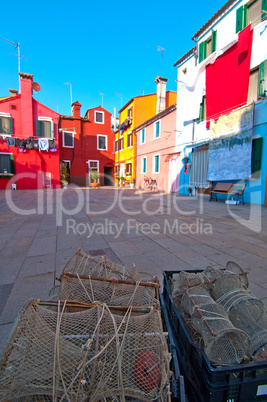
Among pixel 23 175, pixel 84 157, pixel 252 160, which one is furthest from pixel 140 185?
pixel 252 160

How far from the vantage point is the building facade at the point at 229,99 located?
331 inches

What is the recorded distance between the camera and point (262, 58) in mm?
8195

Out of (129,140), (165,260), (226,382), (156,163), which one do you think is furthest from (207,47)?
(226,382)

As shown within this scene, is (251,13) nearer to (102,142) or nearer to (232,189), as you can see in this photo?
(232,189)

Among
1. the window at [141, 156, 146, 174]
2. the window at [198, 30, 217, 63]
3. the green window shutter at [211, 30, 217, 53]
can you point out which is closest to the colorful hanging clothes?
the green window shutter at [211, 30, 217, 53]

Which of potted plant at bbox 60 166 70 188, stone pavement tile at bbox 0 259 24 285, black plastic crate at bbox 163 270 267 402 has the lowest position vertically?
stone pavement tile at bbox 0 259 24 285

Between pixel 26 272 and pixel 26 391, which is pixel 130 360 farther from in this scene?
pixel 26 272

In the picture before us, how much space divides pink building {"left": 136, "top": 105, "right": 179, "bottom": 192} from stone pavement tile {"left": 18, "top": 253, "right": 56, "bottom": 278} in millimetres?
12450

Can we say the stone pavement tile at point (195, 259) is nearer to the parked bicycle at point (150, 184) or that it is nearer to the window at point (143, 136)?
the parked bicycle at point (150, 184)

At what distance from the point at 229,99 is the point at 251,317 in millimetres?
10648

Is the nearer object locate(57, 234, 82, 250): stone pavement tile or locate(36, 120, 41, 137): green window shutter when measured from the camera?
locate(57, 234, 82, 250): stone pavement tile

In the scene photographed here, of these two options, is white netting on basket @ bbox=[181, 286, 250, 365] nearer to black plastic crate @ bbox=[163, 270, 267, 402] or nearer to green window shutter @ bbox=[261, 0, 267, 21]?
black plastic crate @ bbox=[163, 270, 267, 402]

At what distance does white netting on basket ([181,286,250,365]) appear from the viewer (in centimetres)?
110

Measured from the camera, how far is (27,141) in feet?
57.4
